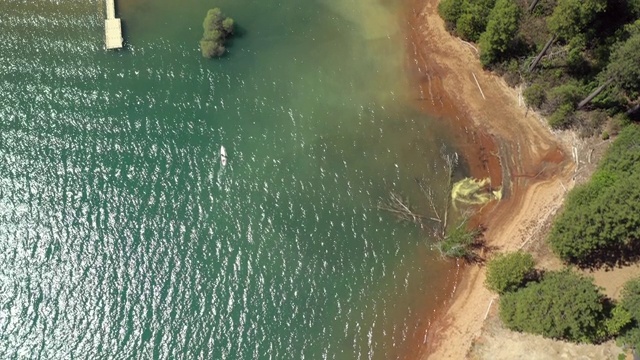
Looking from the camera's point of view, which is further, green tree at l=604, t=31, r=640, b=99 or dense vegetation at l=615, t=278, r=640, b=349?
green tree at l=604, t=31, r=640, b=99

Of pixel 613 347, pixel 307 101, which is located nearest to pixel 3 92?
pixel 307 101

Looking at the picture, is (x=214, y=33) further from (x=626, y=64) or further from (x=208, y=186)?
(x=626, y=64)

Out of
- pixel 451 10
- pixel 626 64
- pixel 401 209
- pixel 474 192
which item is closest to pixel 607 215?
pixel 474 192

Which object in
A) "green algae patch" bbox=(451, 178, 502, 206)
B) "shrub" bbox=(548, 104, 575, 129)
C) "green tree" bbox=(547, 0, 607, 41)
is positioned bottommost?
"green algae patch" bbox=(451, 178, 502, 206)

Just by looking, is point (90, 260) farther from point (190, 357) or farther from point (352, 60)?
point (352, 60)

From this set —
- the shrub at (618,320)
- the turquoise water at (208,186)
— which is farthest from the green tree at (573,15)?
the shrub at (618,320)

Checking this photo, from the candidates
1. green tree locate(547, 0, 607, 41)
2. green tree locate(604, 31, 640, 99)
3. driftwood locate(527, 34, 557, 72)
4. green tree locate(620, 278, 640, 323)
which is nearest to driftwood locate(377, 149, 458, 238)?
green tree locate(620, 278, 640, 323)

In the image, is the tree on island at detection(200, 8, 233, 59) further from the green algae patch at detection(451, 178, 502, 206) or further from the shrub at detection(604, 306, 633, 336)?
the shrub at detection(604, 306, 633, 336)
